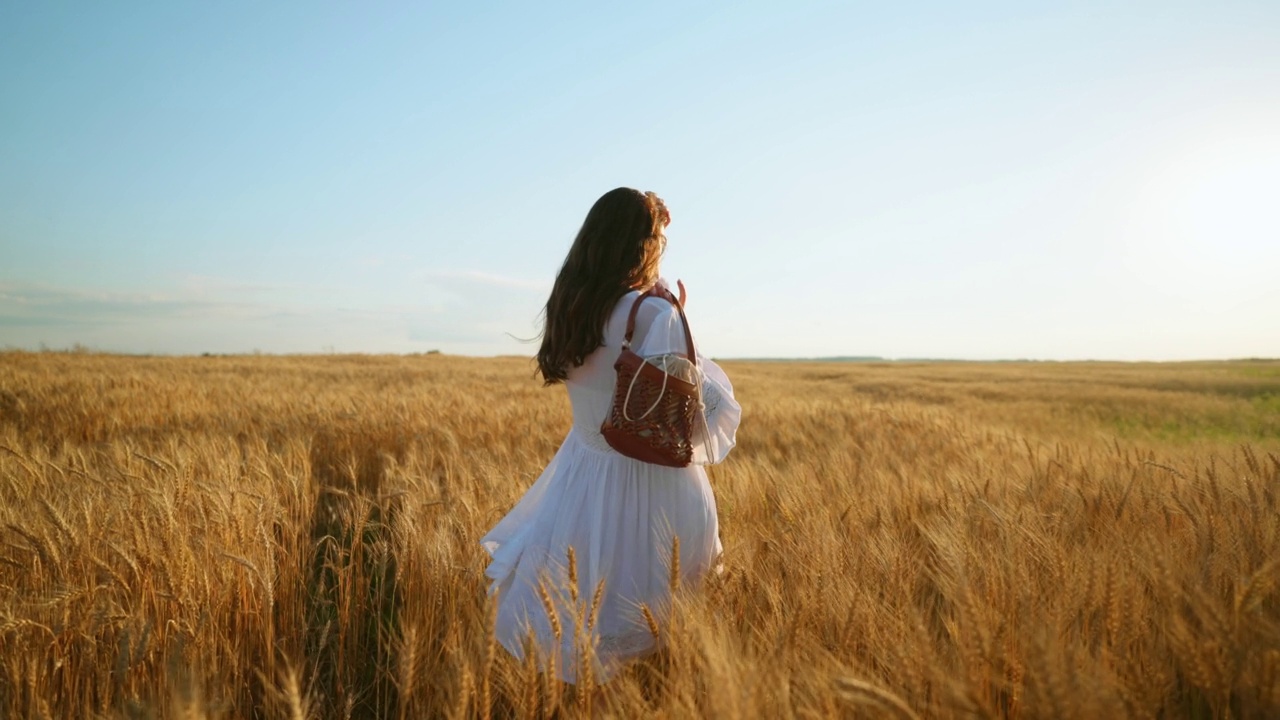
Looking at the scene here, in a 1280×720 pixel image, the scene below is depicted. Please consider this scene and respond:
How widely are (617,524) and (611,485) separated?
118 millimetres

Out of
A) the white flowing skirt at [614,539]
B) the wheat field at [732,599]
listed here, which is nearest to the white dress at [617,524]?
the white flowing skirt at [614,539]

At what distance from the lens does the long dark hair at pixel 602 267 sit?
190 cm

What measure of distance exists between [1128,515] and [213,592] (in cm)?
326

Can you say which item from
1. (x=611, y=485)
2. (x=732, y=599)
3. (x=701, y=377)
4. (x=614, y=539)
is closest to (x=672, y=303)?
(x=701, y=377)

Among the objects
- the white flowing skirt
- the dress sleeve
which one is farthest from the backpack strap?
the white flowing skirt

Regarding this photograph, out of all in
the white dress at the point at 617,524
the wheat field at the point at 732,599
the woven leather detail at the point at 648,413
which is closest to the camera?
the wheat field at the point at 732,599

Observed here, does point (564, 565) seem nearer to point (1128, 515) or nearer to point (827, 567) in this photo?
point (827, 567)

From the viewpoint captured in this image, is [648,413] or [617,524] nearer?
[648,413]

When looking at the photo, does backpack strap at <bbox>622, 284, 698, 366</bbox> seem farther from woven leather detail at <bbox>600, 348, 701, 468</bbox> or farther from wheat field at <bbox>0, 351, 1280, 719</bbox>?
wheat field at <bbox>0, 351, 1280, 719</bbox>

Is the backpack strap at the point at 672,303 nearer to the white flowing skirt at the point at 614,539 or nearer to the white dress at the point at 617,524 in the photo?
the white dress at the point at 617,524

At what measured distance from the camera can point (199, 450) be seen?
3773 millimetres

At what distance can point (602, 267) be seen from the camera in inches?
77.0

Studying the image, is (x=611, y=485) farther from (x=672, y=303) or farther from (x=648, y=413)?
(x=672, y=303)

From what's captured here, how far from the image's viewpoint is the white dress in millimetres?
1832
